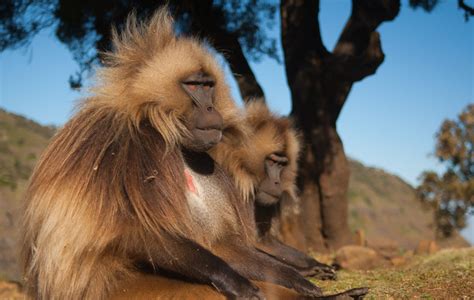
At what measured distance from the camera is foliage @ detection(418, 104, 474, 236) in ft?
46.5

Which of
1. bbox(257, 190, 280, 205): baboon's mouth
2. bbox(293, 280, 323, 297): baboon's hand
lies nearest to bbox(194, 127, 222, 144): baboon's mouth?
bbox(293, 280, 323, 297): baboon's hand

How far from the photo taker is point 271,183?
536cm

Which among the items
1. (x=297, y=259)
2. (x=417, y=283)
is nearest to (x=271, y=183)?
(x=297, y=259)

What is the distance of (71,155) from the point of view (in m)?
3.24

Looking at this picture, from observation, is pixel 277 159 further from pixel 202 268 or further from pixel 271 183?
pixel 202 268

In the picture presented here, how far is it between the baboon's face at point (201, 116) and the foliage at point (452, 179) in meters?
11.6

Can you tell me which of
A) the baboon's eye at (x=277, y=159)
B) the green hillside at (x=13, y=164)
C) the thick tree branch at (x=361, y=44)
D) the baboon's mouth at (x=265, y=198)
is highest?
the thick tree branch at (x=361, y=44)

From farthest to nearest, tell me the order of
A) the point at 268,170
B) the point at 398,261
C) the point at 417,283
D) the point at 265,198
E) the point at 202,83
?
the point at 398,261 → the point at 268,170 → the point at 265,198 → the point at 417,283 → the point at 202,83

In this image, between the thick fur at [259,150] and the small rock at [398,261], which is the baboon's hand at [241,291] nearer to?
the thick fur at [259,150]

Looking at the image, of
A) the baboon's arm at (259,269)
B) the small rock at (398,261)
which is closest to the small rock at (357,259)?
the small rock at (398,261)

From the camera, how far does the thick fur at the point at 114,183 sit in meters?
3.03

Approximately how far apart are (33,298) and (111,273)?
64cm

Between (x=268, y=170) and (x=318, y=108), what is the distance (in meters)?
2.83

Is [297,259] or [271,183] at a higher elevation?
[271,183]
